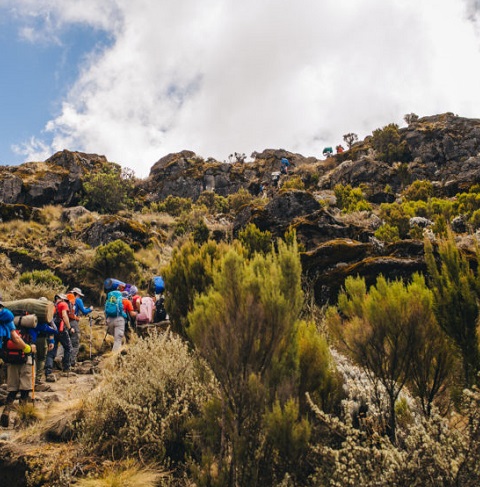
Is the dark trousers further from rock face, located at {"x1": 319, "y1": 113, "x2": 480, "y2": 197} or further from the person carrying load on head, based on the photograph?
rock face, located at {"x1": 319, "y1": 113, "x2": 480, "y2": 197}

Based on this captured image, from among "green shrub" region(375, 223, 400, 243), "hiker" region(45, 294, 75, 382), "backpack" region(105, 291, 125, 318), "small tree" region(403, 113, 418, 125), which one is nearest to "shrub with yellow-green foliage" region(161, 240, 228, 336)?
"backpack" region(105, 291, 125, 318)

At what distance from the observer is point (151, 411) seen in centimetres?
406

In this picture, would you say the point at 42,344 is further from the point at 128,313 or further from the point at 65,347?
the point at 128,313

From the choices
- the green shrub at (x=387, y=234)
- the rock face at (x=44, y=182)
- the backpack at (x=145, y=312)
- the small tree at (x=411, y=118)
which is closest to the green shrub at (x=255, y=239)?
the backpack at (x=145, y=312)

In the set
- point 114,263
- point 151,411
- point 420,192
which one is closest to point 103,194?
point 114,263

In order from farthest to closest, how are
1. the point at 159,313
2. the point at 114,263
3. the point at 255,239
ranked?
the point at 114,263 < the point at 255,239 < the point at 159,313

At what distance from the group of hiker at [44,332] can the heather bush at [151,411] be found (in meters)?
1.28

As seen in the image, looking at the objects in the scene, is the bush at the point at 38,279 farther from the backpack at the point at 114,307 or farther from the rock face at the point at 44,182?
the rock face at the point at 44,182

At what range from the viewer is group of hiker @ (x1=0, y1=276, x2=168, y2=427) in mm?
5176

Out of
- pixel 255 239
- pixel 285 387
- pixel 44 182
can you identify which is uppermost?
pixel 44 182

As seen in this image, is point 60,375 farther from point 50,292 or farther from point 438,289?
point 438,289

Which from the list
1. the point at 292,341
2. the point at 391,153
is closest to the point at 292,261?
the point at 292,341

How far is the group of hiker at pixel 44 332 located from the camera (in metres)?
5.18

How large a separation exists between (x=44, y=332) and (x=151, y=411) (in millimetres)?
3861
